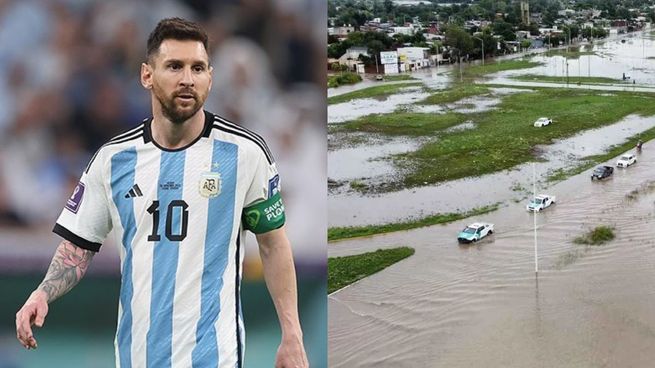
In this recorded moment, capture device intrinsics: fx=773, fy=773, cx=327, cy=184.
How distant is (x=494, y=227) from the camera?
14.8 ft

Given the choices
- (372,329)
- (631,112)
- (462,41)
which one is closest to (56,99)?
(372,329)

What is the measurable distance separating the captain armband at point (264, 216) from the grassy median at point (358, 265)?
119 inches

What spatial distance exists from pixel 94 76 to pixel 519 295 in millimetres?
3328

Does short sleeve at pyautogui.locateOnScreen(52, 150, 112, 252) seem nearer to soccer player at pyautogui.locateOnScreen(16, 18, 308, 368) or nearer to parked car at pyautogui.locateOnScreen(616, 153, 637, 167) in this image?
soccer player at pyautogui.locateOnScreen(16, 18, 308, 368)

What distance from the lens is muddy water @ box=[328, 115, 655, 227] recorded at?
4.36 meters

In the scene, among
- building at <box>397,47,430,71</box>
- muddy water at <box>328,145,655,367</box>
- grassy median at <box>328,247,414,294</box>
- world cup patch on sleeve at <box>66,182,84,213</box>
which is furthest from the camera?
building at <box>397,47,430,71</box>

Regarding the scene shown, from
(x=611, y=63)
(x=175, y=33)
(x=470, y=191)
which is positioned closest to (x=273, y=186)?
(x=175, y=33)

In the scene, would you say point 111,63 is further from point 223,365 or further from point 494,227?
point 494,227

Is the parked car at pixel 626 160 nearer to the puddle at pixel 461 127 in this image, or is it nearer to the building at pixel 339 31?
the puddle at pixel 461 127

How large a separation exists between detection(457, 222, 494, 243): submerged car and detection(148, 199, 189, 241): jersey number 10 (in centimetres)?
346

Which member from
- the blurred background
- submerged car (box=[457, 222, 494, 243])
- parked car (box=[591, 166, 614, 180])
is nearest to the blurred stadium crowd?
the blurred background

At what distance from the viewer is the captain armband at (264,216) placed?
114cm

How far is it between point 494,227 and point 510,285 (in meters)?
0.36

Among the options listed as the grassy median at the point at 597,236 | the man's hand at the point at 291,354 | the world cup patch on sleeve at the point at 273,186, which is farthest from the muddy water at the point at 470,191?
the world cup patch on sleeve at the point at 273,186
